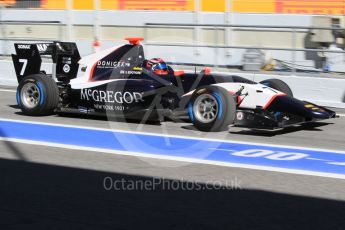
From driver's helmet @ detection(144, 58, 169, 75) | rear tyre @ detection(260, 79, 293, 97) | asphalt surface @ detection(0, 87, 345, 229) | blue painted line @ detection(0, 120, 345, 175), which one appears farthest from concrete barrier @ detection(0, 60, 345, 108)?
asphalt surface @ detection(0, 87, 345, 229)

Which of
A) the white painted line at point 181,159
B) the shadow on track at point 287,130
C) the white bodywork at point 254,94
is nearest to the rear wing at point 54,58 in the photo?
the white painted line at point 181,159

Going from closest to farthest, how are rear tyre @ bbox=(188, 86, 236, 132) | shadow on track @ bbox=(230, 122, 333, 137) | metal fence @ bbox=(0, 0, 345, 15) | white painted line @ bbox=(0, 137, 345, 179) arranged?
white painted line @ bbox=(0, 137, 345, 179)
rear tyre @ bbox=(188, 86, 236, 132)
shadow on track @ bbox=(230, 122, 333, 137)
metal fence @ bbox=(0, 0, 345, 15)

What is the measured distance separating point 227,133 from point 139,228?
475cm

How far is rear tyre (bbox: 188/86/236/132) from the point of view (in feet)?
30.1

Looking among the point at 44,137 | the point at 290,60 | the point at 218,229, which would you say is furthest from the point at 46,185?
the point at 290,60

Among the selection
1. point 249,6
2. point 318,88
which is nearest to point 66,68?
point 318,88

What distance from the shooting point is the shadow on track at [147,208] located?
517cm

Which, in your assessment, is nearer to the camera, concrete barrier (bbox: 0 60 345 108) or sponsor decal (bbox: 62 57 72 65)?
sponsor decal (bbox: 62 57 72 65)

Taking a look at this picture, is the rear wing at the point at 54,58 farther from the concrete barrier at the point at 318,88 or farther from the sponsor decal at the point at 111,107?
the concrete barrier at the point at 318,88

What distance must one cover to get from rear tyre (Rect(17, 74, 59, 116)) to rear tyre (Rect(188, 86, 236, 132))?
8.36 feet

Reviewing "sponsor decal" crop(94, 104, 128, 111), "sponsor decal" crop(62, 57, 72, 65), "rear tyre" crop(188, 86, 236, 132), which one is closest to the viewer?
"rear tyre" crop(188, 86, 236, 132)

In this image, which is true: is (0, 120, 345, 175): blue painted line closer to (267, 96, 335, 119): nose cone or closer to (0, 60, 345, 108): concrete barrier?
(267, 96, 335, 119): nose cone

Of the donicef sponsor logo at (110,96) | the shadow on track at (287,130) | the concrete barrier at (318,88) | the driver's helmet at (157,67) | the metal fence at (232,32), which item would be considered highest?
the metal fence at (232,32)

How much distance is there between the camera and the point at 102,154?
26.5 feet
